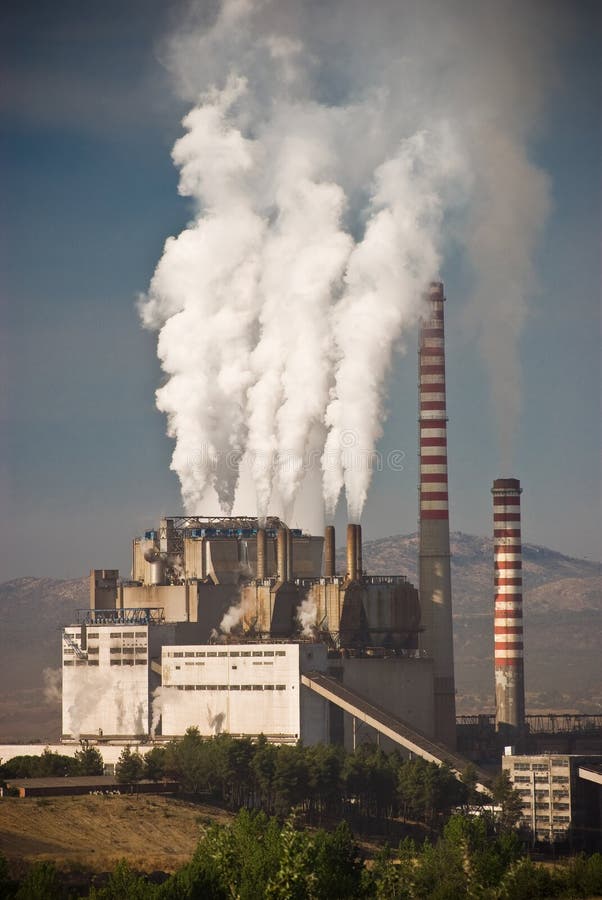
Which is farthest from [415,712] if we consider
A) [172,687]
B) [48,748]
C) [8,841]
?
[8,841]

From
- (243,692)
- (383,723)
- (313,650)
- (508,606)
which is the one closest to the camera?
(383,723)

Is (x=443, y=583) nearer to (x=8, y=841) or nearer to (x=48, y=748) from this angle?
(x=48, y=748)

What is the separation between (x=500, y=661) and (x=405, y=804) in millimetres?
21315

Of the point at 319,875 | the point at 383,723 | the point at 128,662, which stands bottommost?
the point at 319,875

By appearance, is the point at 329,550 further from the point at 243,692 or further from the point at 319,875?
the point at 319,875

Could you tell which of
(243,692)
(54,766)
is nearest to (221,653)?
(243,692)

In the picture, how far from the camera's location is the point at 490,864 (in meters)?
84.9

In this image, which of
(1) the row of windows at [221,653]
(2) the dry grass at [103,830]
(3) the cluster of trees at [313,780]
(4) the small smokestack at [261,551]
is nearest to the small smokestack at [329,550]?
(4) the small smokestack at [261,551]

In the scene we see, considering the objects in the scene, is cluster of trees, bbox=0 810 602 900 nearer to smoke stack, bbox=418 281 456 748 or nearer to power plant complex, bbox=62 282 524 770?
power plant complex, bbox=62 282 524 770

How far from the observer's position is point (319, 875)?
77312 mm

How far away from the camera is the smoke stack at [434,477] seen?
12475cm

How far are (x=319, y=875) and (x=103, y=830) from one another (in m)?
23.0

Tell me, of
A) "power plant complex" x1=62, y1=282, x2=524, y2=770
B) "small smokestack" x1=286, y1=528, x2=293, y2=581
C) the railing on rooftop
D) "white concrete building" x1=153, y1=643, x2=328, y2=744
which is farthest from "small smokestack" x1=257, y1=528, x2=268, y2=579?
"white concrete building" x1=153, y1=643, x2=328, y2=744

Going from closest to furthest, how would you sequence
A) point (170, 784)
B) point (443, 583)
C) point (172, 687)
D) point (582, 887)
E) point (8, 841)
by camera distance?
point (582, 887)
point (8, 841)
point (170, 784)
point (172, 687)
point (443, 583)
